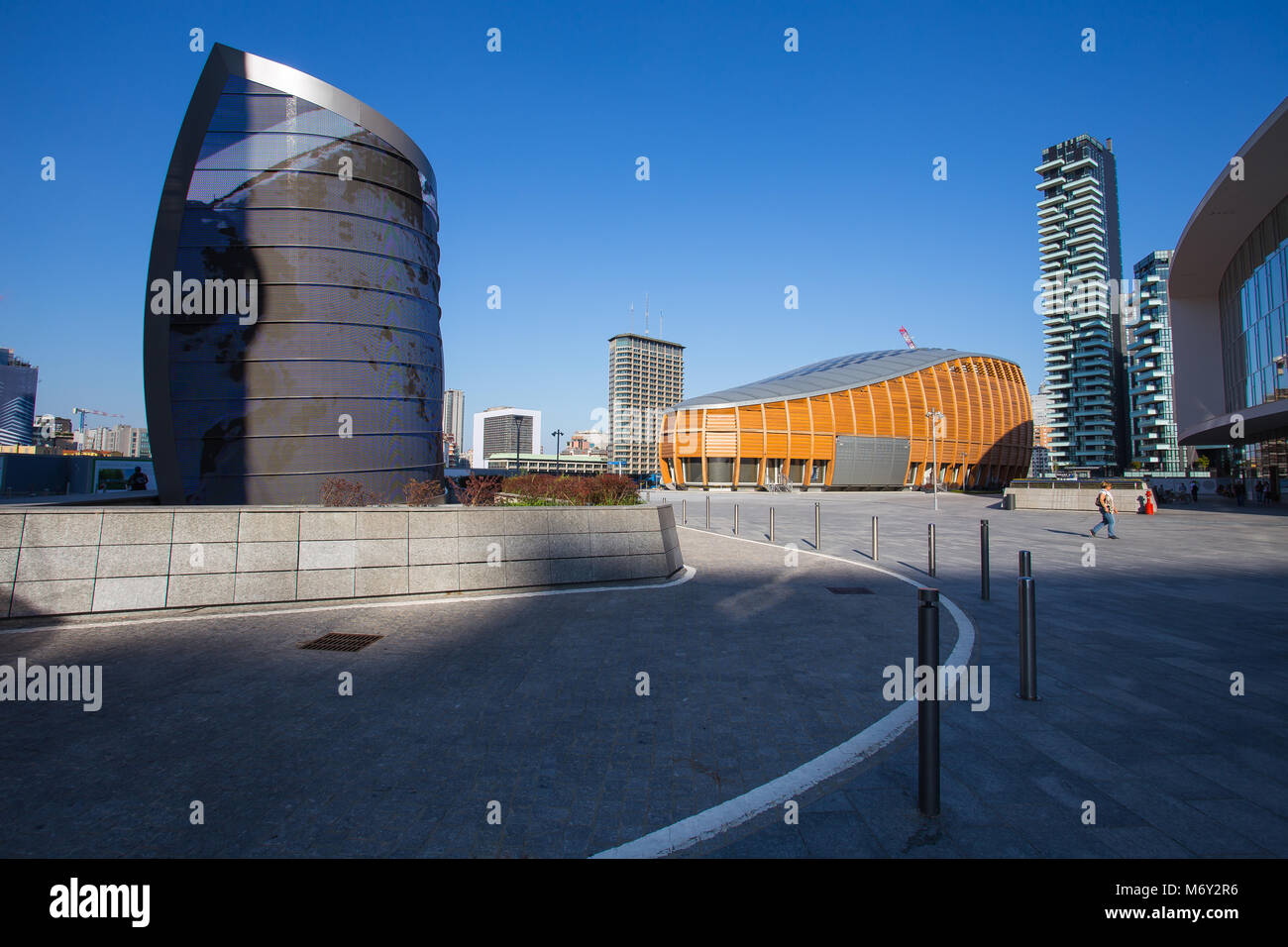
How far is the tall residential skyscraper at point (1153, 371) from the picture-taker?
12175 cm

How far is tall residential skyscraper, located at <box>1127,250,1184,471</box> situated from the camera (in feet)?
399

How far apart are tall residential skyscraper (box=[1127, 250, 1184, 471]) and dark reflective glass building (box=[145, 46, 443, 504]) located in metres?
144

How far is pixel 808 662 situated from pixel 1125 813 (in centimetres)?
303

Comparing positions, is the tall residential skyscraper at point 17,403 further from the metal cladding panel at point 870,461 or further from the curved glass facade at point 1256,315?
the curved glass facade at point 1256,315

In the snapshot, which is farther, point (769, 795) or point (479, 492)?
point (479, 492)

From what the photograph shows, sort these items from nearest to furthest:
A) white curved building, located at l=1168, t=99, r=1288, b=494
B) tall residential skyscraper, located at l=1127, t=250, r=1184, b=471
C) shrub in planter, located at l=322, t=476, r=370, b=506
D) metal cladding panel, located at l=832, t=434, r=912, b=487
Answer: shrub in planter, located at l=322, t=476, r=370, b=506
white curved building, located at l=1168, t=99, r=1288, b=494
metal cladding panel, located at l=832, t=434, r=912, b=487
tall residential skyscraper, located at l=1127, t=250, r=1184, b=471

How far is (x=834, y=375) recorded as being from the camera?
8388 cm

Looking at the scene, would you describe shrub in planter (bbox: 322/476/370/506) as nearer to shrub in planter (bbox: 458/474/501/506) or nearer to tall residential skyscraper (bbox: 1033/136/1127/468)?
shrub in planter (bbox: 458/474/501/506)

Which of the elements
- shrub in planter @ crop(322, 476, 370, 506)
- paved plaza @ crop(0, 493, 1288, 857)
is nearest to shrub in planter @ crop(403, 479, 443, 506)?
shrub in planter @ crop(322, 476, 370, 506)

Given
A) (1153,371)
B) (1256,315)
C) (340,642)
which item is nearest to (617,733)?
(340,642)

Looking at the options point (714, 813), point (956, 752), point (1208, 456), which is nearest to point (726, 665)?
point (956, 752)

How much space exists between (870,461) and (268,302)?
7183 centimetres

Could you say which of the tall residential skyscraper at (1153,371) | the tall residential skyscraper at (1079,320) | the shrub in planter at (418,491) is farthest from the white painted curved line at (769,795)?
the tall residential skyscraper at (1079,320)

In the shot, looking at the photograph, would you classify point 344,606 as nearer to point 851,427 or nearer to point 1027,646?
point 1027,646
